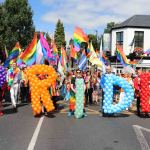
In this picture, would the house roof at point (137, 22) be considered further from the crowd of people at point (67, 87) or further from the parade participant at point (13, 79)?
the parade participant at point (13, 79)

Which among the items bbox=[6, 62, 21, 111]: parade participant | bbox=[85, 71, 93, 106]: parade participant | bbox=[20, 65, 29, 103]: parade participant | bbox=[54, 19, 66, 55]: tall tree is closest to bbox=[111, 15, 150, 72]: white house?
bbox=[85, 71, 93, 106]: parade participant

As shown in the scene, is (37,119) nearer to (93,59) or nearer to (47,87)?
(47,87)

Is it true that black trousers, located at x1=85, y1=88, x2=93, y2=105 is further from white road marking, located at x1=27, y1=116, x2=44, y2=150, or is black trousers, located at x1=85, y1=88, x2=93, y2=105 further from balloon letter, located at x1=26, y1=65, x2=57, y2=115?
white road marking, located at x1=27, y1=116, x2=44, y2=150

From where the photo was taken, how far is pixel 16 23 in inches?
2120

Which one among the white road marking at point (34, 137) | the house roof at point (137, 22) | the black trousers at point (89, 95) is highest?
the house roof at point (137, 22)

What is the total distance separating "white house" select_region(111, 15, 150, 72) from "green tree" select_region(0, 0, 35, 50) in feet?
35.3

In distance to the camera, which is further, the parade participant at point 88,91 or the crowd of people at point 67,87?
the parade participant at point 88,91

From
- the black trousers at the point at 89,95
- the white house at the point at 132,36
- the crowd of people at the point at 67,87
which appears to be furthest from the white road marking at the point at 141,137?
the white house at the point at 132,36

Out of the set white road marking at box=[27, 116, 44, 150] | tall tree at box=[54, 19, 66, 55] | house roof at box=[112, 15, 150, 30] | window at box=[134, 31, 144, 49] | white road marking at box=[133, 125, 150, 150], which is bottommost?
white road marking at box=[133, 125, 150, 150]

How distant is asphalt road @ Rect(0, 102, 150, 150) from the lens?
30.8 feet

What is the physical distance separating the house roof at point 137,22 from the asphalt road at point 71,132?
37073mm

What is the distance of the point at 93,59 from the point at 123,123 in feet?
31.5

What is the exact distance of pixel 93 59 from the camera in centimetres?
2233

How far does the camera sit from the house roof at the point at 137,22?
168 feet
